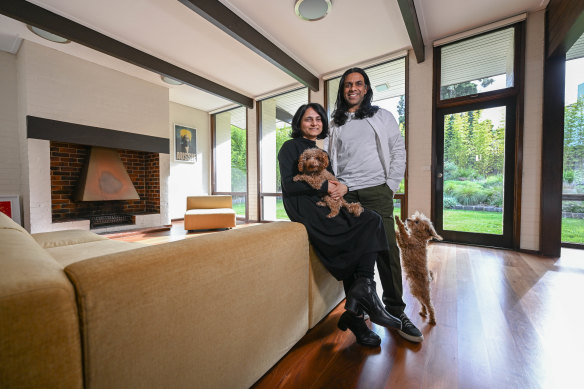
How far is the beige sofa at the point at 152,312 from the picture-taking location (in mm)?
435

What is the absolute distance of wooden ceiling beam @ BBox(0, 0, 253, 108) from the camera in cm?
275

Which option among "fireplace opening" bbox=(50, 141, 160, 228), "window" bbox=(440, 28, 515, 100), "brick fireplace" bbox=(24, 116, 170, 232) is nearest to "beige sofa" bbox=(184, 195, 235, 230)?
"brick fireplace" bbox=(24, 116, 170, 232)

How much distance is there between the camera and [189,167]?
6.52m

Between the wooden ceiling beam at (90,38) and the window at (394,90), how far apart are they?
2.90m

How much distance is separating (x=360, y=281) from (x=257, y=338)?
1.87ft

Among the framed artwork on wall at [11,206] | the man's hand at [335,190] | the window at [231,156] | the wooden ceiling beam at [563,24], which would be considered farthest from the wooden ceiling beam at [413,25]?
the framed artwork on wall at [11,206]

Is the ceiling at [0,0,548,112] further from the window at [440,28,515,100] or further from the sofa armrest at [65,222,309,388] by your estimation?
the sofa armrest at [65,222,309,388]

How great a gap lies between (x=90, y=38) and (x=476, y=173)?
585cm

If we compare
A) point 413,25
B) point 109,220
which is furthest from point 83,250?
point 413,25

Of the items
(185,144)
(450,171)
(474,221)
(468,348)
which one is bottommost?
(468,348)

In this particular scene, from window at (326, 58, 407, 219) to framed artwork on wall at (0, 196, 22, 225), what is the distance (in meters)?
5.20

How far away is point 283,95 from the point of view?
5.50 m

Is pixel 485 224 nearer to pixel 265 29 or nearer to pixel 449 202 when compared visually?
pixel 449 202

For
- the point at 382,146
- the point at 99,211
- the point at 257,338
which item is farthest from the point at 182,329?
the point at 99,211
